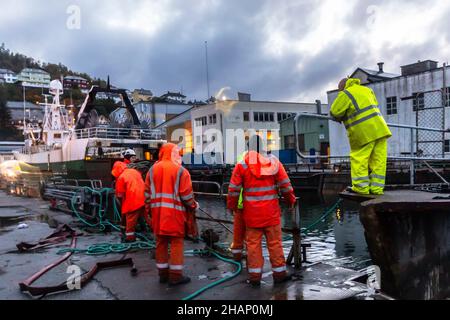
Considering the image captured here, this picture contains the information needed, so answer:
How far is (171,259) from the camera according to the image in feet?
14.1

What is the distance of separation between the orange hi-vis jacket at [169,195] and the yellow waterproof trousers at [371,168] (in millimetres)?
2016

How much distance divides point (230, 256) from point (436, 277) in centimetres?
264

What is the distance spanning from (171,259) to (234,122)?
36823 millimetres

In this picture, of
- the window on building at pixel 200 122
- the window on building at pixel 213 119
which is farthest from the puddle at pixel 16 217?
the window on building at pixel 200 122

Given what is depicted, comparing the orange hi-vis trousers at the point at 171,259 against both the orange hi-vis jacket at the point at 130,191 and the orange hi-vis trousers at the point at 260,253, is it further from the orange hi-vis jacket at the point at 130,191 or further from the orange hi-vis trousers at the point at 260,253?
the orange hi-vis jacket at the point at 130,191

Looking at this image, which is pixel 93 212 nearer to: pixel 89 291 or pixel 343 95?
pixel 89 291

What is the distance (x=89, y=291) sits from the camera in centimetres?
412

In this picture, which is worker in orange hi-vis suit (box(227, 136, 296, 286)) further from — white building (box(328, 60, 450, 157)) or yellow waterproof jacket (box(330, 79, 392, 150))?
white building (box(328, 60, 450, 157))

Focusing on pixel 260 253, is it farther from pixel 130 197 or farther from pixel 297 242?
pixel 130 197

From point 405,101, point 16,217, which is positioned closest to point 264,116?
point 405,101

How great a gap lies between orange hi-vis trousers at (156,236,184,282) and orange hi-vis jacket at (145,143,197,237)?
0.12m

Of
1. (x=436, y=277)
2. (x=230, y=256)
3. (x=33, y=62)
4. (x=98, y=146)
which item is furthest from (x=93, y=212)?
(x=33, y=62)

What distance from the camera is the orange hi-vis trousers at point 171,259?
4.27 meters

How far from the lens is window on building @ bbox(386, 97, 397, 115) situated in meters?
26.0
